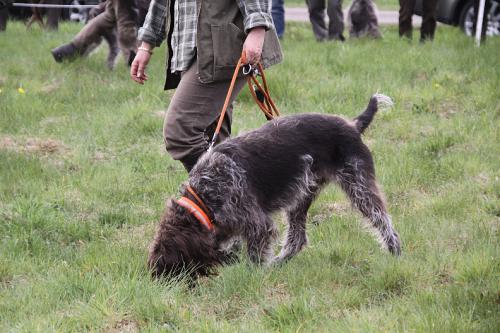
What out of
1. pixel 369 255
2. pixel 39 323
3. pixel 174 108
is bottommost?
pixel 369 255

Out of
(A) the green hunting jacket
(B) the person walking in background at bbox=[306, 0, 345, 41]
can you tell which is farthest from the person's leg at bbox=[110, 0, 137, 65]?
(A) the green hunting jacket

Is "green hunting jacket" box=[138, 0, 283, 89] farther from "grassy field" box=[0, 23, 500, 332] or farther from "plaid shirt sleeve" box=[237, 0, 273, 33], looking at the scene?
"grassy field" box=[0, 23, 500, 332]

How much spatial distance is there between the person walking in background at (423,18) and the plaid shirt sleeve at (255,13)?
6991 mm

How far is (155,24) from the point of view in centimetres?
512

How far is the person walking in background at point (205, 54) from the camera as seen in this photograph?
4539mm

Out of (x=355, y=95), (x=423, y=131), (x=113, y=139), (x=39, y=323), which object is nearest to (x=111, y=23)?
(x=113, y=139)

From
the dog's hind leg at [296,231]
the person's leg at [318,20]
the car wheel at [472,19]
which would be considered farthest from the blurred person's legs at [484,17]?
the dog's hind leg at [296,231]

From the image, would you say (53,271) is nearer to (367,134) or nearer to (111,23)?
(367,134)

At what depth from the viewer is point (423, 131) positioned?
7.66 metres

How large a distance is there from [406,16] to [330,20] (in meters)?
1.35

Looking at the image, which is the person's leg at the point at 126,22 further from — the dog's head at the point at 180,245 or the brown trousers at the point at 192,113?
the dog's head at the point at 180,245

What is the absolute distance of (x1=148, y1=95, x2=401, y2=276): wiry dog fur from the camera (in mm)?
4195

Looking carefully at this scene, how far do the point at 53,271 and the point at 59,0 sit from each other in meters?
10.3

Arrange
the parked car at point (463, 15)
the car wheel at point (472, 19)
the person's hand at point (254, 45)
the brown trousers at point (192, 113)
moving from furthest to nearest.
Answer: the parked car at point (463, 15) < the car wheel at point (472, 19) < the brown trousers at point (192, 113) < the person's hand at point (254, 45)
